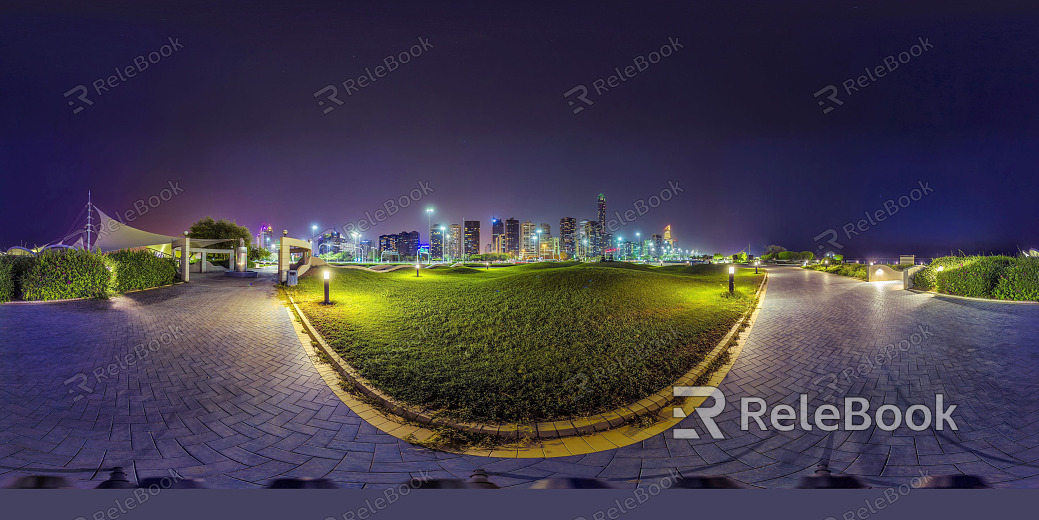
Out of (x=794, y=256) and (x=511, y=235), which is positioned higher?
(x=511, y=235)

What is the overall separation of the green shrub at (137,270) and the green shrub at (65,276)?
0.85m

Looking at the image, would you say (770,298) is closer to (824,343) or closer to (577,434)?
(824,343)

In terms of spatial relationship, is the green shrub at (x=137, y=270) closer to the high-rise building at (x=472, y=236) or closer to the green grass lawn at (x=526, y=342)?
the green grass lawn at (x=526, y=342)

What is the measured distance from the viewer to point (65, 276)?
1148 cm

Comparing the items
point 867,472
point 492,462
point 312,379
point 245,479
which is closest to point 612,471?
point 492,462

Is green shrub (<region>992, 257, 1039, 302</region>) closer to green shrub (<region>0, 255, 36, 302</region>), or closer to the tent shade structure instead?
green shrub (<region>0, 255, 36, 302</region>)

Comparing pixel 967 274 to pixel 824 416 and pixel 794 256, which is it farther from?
pixel 794 256

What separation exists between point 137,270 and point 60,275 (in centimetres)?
281

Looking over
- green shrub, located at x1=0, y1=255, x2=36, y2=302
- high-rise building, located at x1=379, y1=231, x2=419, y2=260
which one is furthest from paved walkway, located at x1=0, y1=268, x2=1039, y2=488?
high-rise building, located at x1=379, y1=231, x2=419, y2=260

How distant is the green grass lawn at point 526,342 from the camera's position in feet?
13.9

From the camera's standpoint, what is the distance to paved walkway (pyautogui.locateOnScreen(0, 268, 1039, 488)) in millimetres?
3148

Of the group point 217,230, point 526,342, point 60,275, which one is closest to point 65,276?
point 60,275

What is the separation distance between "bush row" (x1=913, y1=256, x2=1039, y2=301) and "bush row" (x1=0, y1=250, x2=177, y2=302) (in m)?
28.2

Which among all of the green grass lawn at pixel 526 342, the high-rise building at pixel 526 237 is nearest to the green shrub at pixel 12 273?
the green grass lawn at pixel 526 342
